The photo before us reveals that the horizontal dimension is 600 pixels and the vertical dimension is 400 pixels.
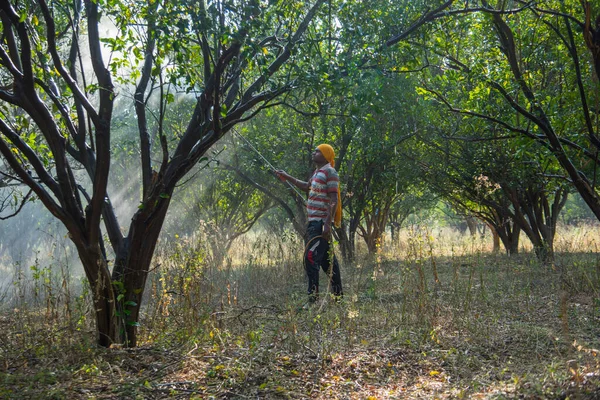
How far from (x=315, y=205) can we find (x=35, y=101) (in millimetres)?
3351

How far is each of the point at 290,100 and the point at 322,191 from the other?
187 cm

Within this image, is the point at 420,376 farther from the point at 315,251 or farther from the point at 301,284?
the point at 301,284

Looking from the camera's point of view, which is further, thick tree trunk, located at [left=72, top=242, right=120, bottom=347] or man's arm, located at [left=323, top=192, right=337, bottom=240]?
man's arm, located at [left=323, top=192, right=337, bottom=240]

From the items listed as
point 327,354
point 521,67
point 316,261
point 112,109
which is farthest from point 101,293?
point 521,67

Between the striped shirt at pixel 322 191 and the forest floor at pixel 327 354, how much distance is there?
4.12ft

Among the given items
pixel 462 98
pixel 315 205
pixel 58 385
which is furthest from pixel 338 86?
pixel 462 98

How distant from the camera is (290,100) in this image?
7707 millimetres

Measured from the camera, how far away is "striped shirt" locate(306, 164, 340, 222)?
251 inches

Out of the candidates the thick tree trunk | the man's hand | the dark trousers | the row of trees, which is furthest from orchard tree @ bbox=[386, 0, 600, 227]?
the thick tree trunk

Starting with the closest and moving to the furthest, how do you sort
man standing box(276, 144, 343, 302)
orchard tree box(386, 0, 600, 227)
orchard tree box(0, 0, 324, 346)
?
orchard tree box(0, 0, 324, 346), orchard tree box(386, 0, 600, 227), man standing box(276, 144, 343, 302)

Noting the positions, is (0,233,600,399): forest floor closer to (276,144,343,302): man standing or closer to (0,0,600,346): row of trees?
(0,0,600,346): row of trees

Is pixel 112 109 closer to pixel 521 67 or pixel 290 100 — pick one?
pixel 290 100

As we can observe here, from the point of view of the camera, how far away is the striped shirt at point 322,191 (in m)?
6.39

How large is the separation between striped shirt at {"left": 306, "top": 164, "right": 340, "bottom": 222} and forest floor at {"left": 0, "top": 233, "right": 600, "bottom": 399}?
4.12 ft
